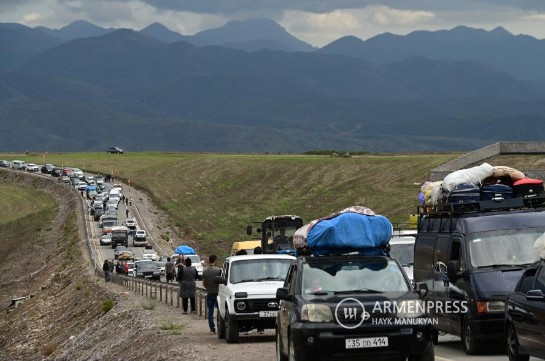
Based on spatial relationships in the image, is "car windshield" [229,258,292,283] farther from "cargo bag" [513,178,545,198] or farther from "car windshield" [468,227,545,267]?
"car windshield" [468,227,545,267]

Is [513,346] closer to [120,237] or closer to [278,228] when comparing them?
[278,228]

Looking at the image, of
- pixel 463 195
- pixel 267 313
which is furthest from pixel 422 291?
pixel 267 313

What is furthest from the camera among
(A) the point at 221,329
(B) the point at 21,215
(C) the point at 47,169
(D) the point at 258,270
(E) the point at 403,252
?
(C) the point at 47,169

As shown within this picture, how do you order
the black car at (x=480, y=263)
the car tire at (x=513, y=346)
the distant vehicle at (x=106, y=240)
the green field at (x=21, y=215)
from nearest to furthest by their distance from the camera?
the car tire at (x=513, y=346) → the black car at (x=480, y=263) → the distant vehicle at (x=106, y=240) → the green field at (x=21, y=215)

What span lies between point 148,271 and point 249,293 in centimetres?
3727

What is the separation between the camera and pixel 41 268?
79.1 meters

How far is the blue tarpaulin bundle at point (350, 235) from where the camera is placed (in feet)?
57.6

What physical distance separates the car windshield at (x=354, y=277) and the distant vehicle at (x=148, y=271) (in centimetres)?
4264

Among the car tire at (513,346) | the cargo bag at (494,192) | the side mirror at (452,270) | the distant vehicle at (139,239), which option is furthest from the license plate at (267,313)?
the distant vehicle at (139,239)

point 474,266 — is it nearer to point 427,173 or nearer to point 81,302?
point 81,302

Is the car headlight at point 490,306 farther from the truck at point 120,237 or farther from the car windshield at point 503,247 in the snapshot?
the truck at point 120,237

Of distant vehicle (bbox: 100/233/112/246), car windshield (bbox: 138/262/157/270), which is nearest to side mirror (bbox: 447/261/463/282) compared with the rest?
car windshield (bbox: 138/262/157/270)

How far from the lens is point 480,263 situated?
63.4 feet

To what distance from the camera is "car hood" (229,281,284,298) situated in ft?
76.0
